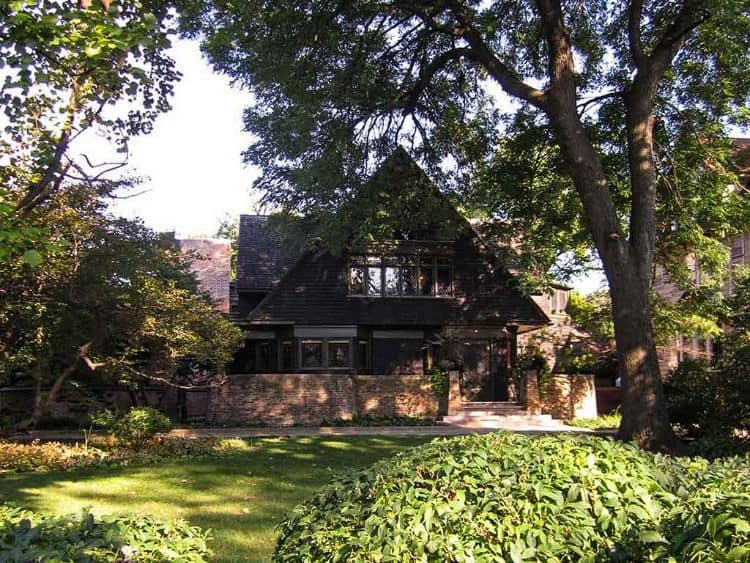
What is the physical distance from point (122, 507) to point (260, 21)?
8772mm

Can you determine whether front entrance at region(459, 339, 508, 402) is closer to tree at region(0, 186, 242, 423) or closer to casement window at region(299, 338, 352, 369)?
casement window at region(299, 338, 352, 369)

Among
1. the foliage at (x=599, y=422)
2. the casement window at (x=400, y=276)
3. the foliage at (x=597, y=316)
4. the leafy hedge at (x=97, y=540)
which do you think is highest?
the casement window at (x=400, y=276)

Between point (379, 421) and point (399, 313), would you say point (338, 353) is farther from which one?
point (379, 421)

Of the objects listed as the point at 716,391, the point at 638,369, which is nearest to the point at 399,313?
the point at 716,391

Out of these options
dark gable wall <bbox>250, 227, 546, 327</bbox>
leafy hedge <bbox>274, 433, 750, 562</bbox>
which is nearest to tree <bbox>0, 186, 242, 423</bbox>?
dark gable wall <bbox>250, 227, 546, 327</bbox>

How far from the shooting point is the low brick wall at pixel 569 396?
2486cm

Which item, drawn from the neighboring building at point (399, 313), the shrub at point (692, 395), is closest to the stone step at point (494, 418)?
the neighboring building at point (399, 313)

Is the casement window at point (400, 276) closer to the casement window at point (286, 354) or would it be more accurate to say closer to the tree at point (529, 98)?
the casement window at point (286, 354)

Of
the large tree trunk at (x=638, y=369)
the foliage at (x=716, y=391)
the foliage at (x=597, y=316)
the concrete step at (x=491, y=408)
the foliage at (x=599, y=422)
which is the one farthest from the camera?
the foliage at (x=597, y=316)

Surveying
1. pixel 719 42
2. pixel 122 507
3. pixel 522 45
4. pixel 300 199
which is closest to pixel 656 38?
pixel 719 42

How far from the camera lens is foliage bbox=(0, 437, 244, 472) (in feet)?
43.2

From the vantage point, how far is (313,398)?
76.0 feet

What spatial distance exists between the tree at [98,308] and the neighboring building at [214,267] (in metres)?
9.04

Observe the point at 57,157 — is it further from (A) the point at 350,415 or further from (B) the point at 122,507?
(A) the point at 350,415
